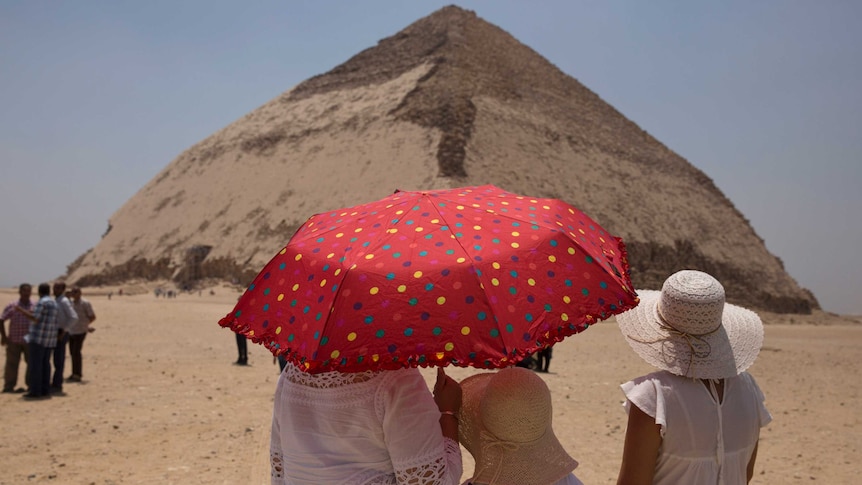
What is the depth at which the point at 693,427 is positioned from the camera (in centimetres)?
238

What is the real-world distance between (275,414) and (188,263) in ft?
153

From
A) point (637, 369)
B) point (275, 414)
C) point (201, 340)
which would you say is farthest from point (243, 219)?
point (275, 414)

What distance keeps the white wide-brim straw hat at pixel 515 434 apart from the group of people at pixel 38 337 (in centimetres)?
805

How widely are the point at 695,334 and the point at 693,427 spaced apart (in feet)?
1.06

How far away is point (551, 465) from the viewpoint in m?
2.39

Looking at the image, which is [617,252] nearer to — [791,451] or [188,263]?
[791,451]

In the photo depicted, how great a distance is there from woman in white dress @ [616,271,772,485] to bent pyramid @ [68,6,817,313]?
1496 inches

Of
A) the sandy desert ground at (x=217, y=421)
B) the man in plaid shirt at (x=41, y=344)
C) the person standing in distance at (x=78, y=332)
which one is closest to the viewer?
the sandy desert ground at (x=217, y=421)

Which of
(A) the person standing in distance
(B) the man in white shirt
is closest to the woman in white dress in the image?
(B) the man in white shirt

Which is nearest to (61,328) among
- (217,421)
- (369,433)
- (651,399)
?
(217,421)

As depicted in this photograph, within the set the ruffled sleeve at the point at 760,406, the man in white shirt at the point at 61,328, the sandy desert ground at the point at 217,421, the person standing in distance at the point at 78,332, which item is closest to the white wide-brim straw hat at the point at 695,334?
the ruffled sleeve at the point at 760,406

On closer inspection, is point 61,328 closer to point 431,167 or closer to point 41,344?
point 41,344

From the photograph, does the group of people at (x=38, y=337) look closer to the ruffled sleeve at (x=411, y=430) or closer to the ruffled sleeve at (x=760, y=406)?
the ruffled sleeve at (x=411, y=430)

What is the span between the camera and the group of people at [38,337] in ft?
29.1
